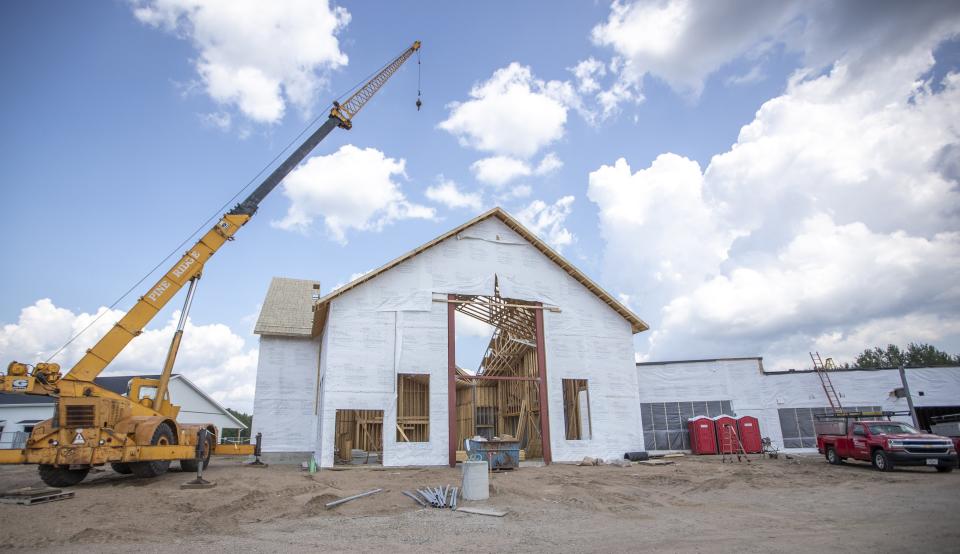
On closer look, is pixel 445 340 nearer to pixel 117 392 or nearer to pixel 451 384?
pixel 451 384

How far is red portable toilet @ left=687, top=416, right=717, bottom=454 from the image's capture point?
25.7 meters

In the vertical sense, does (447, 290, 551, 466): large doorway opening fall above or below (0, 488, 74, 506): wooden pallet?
above

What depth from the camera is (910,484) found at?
13.4 meters

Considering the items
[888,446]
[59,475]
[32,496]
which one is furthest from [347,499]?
[888,446]

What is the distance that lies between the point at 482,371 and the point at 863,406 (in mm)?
19933

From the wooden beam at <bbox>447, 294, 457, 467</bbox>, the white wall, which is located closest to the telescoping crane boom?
the white wall

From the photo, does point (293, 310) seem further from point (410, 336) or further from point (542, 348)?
point (542, 348)

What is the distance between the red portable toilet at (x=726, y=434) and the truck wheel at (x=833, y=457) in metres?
→ 5.84

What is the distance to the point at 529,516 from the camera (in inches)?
405

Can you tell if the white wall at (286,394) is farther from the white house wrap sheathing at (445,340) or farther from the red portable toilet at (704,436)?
the red portable toilet at (704,436)

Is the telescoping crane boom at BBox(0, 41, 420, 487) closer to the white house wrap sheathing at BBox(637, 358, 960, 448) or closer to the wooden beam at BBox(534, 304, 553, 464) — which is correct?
the wooden beam at BBox(534, 304, 553, 464)

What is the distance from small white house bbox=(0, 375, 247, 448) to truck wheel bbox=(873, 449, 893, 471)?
25.9 m

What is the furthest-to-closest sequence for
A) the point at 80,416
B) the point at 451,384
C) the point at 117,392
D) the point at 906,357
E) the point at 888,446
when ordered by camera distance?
the point at 906,357, the point at 117,392, the point at 451,384, the point at 888,446, the point at 80,416

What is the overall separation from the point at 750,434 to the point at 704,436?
7.49 feet
